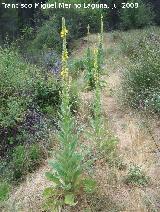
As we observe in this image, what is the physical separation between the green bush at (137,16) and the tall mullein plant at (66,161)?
18474 mm

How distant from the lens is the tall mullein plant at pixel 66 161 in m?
5.91

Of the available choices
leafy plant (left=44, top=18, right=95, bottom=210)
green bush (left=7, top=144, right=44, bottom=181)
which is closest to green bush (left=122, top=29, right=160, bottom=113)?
green bush (left=7, top=144, right=44, bottom=181)

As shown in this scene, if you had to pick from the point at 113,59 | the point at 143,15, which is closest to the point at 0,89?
the point at 113,59

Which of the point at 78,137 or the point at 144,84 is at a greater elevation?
the point at 144,84

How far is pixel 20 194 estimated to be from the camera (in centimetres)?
699

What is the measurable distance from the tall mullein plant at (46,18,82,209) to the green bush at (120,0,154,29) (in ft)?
60.6

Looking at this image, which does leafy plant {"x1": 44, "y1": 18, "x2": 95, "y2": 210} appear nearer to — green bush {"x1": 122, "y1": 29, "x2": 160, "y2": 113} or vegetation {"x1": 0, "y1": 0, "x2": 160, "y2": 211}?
vegetation {"x1": 0, "y1": 0, "x2": 160, "y2": 211}

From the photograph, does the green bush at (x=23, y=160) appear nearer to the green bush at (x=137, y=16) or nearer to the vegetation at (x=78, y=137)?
the vegetation at (x=78, y=137)

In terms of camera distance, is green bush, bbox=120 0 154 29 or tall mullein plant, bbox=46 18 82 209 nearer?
tall mullein plant, bbox=46 18 82 209

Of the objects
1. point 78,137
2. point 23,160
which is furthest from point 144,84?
point 23,160

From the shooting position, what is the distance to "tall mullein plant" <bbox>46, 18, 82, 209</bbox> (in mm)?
5910

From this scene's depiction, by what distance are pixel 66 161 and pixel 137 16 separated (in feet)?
62.2

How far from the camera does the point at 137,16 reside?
78.6ft

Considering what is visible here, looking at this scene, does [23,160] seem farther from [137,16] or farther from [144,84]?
[137,16]
